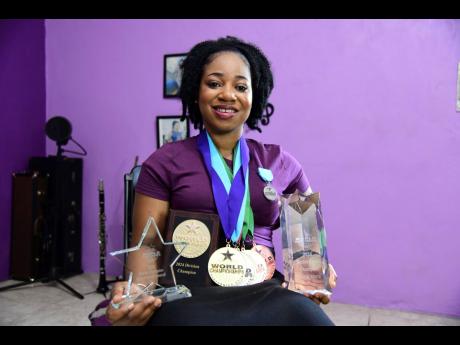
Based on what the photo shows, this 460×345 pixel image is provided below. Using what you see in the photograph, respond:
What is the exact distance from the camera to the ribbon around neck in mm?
1152

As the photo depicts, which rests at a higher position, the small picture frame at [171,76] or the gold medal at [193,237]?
the small picture frame at [171,76]

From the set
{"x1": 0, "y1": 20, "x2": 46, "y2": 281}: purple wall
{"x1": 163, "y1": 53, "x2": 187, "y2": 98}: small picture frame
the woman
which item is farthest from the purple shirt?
{"x1": 0, "y1": 20, "x2": 46, "y2": 281}: purple wall

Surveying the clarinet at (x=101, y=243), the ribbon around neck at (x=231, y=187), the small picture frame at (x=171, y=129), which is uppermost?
the small picture frame at (x=171, y=129)

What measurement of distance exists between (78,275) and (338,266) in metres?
2.26

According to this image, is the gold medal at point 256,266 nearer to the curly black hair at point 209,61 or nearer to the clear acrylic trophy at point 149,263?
the clear acrylic trophy at point 149,263

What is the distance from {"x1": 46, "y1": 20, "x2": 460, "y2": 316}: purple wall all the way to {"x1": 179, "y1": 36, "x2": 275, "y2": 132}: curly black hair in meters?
1.48

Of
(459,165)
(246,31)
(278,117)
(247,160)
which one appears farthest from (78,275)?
(459,165)

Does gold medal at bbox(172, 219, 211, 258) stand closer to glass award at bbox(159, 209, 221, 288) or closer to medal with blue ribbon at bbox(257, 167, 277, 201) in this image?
glass award at bbox(159, 209, 221, 288)

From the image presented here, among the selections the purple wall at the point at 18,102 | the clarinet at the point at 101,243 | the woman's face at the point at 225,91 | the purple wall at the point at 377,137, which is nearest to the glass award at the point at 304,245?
the woman's face at the point at 225,91

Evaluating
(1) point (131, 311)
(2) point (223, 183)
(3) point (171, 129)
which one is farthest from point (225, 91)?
(3) point (171, 129)

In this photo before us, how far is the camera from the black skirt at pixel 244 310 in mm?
945

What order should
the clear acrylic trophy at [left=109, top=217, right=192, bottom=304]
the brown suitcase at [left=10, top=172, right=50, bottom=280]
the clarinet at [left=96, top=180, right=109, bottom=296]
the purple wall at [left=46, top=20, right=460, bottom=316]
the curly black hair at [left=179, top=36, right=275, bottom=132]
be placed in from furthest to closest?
1. the brown suitcase at [left=10, top=172, right=50, bottom=280]
2. the clarinet at [left=96, top=180, right=109, bottom=296]
3. the purple wall at [left=46, top=20, right=460, bottom=316]
4. the curly black hair at [left=179, top=36, right=275, bottom=132]
5. the clear acrylic trophy at [left=109, top=217, right=192, bottom=304]

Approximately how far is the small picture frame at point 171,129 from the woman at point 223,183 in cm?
179
